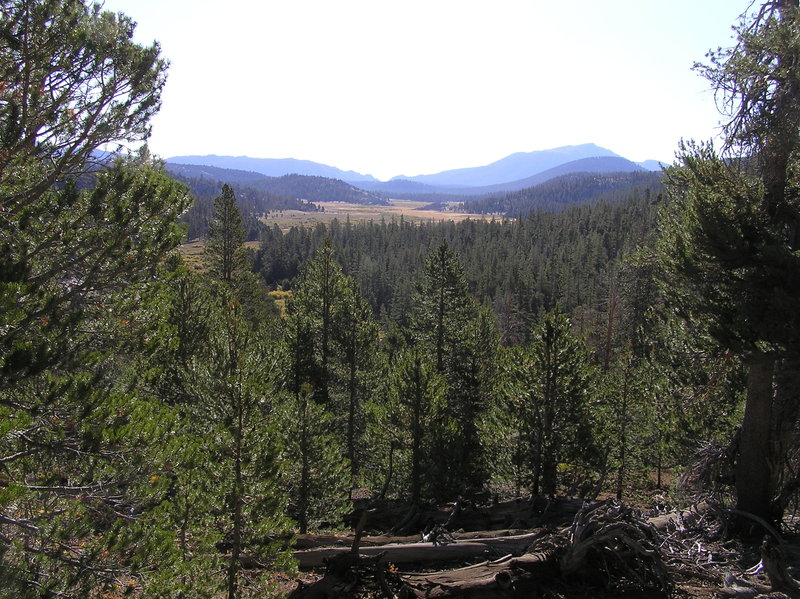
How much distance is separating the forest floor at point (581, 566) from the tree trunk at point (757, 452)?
2.47 ft

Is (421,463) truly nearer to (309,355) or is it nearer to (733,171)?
(309,355)

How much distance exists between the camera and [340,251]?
11844cm

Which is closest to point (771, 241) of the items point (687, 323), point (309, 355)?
point (687, 323)

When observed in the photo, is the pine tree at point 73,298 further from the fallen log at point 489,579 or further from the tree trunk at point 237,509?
the fallen log at point 489,579

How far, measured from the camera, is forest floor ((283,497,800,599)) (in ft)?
24.8

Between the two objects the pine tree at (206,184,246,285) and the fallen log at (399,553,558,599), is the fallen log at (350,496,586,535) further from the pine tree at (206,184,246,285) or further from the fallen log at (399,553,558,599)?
the pine tree at (206,184,246,285)

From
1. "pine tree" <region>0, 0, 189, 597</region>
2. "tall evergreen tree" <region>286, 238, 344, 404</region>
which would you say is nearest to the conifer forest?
"pine tree" <region>0, 0, 189, 597</region>

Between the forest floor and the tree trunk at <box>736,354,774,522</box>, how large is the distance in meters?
0.75

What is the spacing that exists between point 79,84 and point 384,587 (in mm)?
8452

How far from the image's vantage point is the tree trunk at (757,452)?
10008 mm

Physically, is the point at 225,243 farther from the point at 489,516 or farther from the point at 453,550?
the point at 453,550

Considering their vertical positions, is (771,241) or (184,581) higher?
(771,241)

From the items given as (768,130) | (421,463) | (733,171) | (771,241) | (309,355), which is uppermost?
(768,130)

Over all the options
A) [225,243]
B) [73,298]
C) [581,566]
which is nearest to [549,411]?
[581,566]
